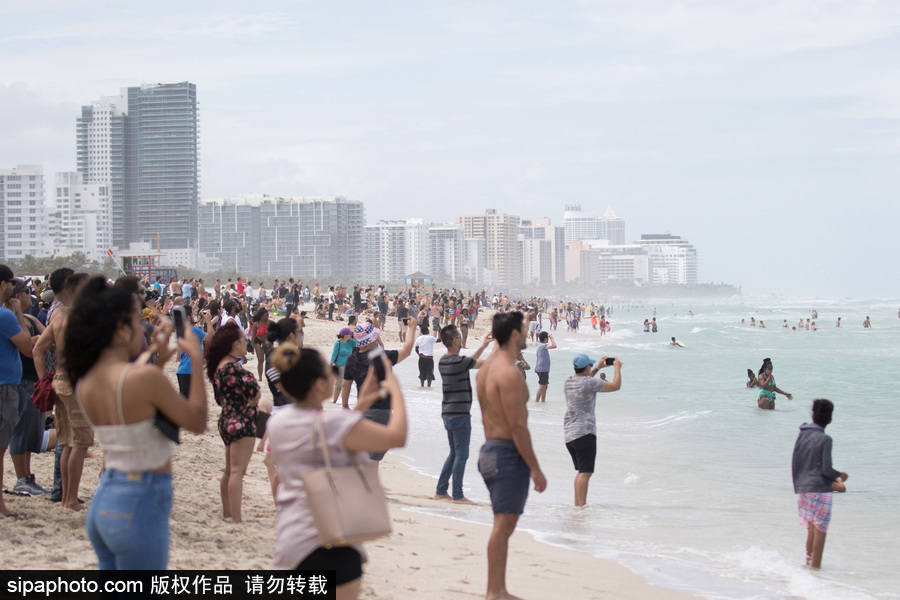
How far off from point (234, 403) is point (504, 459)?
2.08m

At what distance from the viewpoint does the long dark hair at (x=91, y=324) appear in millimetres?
3047

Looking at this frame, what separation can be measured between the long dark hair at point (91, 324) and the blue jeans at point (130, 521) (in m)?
0.42

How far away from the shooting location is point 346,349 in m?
10.7

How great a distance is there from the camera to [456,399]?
25.0 feet

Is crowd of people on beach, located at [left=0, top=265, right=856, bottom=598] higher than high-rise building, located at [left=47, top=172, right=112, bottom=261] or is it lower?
lower

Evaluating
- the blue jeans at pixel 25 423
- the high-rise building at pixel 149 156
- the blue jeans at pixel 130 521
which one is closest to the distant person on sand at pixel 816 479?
the blue jeans at pixel 130 521

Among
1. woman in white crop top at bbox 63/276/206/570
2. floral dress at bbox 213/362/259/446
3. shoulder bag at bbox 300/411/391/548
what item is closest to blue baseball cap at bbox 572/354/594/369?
floral dress at bbox 213/362/259/446

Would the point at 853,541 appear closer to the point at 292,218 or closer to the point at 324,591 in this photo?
the point at 324,591

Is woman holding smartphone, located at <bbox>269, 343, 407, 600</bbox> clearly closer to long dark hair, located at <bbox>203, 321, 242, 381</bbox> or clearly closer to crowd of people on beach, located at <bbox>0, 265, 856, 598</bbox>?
crowd of people on beach, located at <bbox>0, 265, 856, 598</bbox>

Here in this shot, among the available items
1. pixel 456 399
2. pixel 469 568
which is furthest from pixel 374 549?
pixel 456 399

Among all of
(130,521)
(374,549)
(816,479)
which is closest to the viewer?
(130,521)

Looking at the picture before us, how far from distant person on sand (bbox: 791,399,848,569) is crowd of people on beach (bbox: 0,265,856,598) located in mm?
10

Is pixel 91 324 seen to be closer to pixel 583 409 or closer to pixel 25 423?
pixel 25 423

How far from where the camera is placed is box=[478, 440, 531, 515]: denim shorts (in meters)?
4.58
